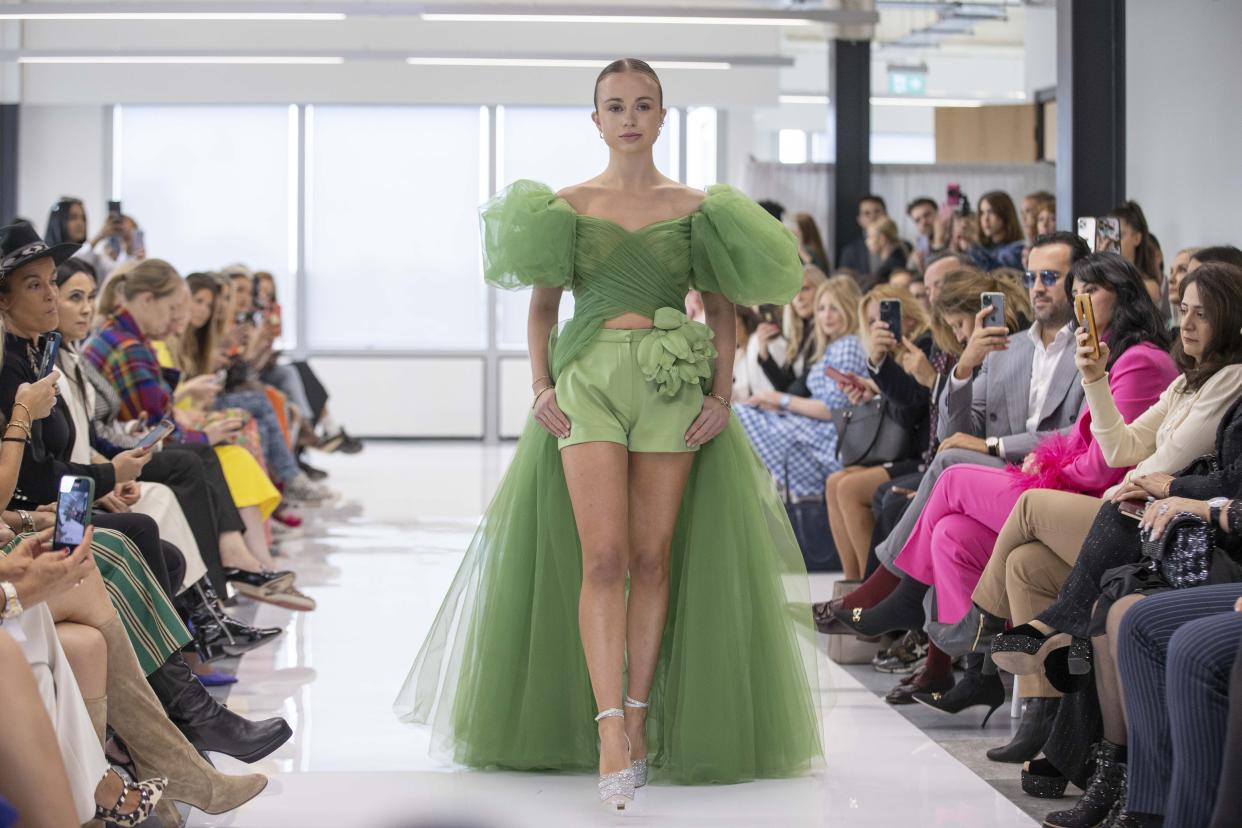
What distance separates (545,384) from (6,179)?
1006 cm

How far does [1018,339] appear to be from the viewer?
407 centimetres

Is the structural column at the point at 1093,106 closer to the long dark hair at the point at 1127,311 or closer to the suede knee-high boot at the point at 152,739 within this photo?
the long dark hair at the point at 1127,311

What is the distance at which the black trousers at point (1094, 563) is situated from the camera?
286cm

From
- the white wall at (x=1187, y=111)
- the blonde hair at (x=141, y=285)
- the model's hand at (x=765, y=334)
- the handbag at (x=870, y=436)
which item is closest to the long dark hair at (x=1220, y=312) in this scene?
the handbag at (x=870, y=436)

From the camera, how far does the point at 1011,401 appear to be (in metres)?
4.06

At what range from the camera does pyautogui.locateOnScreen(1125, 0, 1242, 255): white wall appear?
5207 millimetres

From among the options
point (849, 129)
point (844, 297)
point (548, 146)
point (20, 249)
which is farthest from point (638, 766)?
point (548, 146)

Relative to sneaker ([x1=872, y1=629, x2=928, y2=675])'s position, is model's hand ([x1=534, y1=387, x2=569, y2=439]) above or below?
above

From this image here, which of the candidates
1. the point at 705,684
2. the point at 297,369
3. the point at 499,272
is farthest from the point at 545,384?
the point at 297,369

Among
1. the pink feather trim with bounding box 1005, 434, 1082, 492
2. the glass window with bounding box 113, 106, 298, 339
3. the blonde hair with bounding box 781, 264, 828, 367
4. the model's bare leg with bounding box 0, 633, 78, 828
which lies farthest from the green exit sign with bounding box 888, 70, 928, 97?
the model's bare leg with bounding box 0, 633, 78, 828

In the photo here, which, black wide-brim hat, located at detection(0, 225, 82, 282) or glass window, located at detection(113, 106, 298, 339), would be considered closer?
black wide-brim hat, located at detection(0, 225, 82, 282)

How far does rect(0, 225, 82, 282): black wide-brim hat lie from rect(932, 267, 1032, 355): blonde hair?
2351mm

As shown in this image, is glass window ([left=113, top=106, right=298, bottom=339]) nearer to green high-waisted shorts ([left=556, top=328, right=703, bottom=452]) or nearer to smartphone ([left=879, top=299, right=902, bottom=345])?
smartphone ([left=879, top=299, right=902, bottom=345])

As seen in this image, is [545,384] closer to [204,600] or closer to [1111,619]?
[1111,619]
